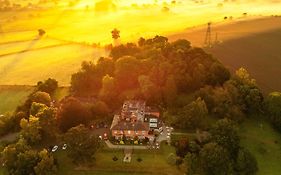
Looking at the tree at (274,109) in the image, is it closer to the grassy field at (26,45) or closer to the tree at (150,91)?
the tree at (150,91)

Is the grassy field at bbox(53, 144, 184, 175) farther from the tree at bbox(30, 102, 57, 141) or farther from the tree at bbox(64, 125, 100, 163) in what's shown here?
the tree at bbox(30, 102, 57, 141)

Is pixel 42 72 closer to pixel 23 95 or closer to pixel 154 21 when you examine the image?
pixel 23 95

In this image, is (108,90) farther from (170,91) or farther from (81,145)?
(81,145)

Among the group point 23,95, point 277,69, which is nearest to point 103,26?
point 23,95

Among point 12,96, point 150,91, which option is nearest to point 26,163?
point 150,91

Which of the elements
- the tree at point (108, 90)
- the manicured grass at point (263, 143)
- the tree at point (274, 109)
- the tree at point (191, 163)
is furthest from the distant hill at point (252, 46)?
the tree at point (108, 90)

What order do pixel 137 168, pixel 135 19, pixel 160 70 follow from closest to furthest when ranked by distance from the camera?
1. pixel 137 168
2. pixel 160 70
3. pixel 135 19
